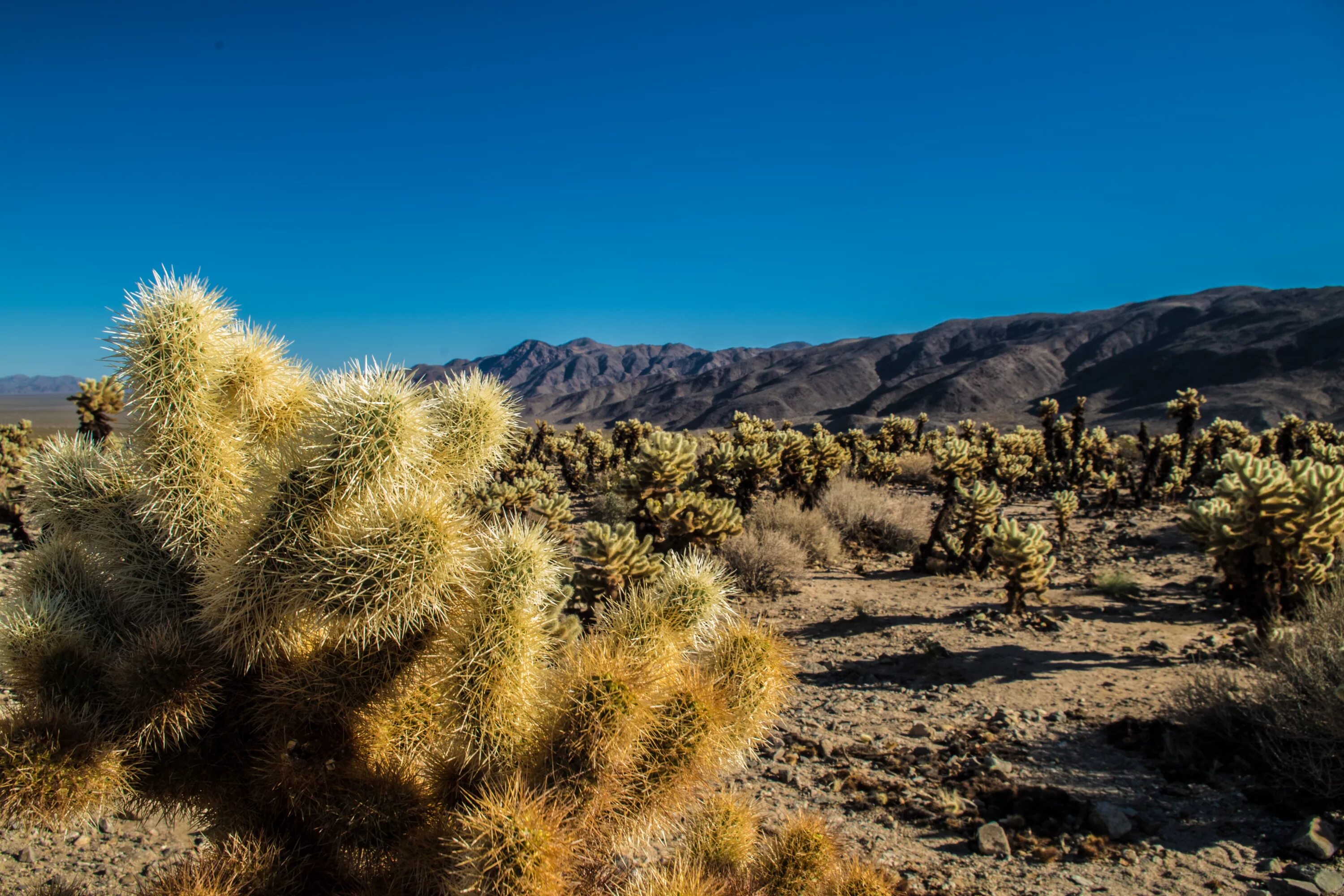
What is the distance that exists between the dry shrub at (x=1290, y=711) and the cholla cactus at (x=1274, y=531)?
41.8 inches

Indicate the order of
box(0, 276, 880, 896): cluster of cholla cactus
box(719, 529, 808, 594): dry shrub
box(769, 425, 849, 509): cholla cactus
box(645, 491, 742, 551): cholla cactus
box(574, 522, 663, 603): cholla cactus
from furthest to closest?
1. box(769, 425, 849, 509): cholla cactus
2. box(719, 529, 808, 594): dry shrub
3. box(645, 491, 742, 551): cholla cactus
4. box(574, 522, 663, 603): cholla cactus
5. box(0, 276, 880, 896): cluster of cholla cactus

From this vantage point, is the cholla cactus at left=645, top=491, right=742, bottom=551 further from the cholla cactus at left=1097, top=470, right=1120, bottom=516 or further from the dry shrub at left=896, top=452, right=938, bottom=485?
the dry shrub at left=896, top=452, right=938, bottom=485

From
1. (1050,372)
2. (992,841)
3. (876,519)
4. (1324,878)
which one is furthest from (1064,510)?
(1050,372)

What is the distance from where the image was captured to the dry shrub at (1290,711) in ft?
14.5

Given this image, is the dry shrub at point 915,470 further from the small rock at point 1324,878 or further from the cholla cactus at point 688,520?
the small rock at point 1324,878

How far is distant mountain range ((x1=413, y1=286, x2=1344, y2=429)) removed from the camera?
55.9 m

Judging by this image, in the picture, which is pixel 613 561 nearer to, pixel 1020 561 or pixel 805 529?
pixel 1020 561

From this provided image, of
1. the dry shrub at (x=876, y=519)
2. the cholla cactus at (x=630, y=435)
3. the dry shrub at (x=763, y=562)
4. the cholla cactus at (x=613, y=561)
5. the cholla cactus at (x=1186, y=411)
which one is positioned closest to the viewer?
the cholla cactus at (x=613, y=561)

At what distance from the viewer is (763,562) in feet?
38.8

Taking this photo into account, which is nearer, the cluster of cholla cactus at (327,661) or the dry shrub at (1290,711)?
the cluster of cholla cactus at (327,661)

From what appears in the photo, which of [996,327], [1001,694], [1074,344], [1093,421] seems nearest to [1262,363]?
[1093,421]

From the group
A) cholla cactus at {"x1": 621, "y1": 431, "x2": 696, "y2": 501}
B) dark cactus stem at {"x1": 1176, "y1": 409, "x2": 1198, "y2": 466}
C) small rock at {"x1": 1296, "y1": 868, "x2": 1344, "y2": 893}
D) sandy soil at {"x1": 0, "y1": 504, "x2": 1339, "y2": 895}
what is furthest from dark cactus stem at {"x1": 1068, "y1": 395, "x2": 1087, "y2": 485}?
small rock at {"x1": 1296, "y1": 868, "x2": 1344, "y2": 893}

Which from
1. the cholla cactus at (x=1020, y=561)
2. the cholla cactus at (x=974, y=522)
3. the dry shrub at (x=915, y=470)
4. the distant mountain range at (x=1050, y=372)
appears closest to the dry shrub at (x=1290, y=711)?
the cholla cactus at (x=1020, y=561)

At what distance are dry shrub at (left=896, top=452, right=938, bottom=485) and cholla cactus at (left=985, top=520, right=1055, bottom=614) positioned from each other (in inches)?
582
